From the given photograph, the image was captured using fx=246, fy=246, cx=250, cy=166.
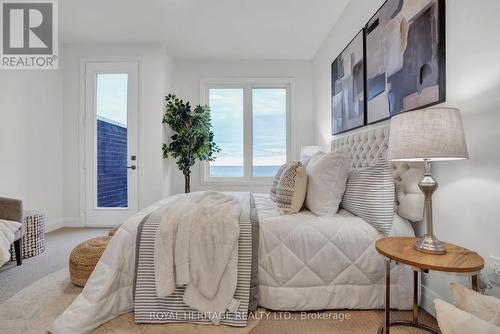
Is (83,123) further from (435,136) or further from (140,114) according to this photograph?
(435,136)

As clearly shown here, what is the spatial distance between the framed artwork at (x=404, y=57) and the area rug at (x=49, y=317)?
1808mm

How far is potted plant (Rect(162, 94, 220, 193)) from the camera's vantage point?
146 inches

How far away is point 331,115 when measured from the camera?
3.30 m

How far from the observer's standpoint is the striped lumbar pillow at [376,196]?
5.08ft

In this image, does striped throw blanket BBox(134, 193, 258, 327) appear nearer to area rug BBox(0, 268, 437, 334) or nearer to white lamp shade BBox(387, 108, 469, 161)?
area rug BBox(0, 268, 437, 334)

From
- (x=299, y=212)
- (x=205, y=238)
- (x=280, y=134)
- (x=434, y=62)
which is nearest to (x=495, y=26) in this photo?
(x=434, y=62)

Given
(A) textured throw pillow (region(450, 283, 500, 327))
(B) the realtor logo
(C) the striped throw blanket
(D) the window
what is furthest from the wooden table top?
(B) the realtor logo

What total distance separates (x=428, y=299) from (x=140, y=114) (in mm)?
3851

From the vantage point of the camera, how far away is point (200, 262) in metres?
1.42

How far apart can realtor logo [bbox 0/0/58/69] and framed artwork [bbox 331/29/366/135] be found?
3.35 metres

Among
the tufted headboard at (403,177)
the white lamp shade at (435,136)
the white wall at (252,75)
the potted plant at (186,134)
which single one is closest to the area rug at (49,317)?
the tufted headboard at (403,177)

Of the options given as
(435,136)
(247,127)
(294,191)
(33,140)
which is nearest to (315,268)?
(294,191)

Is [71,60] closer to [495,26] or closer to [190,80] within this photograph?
[190,80]

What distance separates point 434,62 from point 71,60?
4512 millimetres
